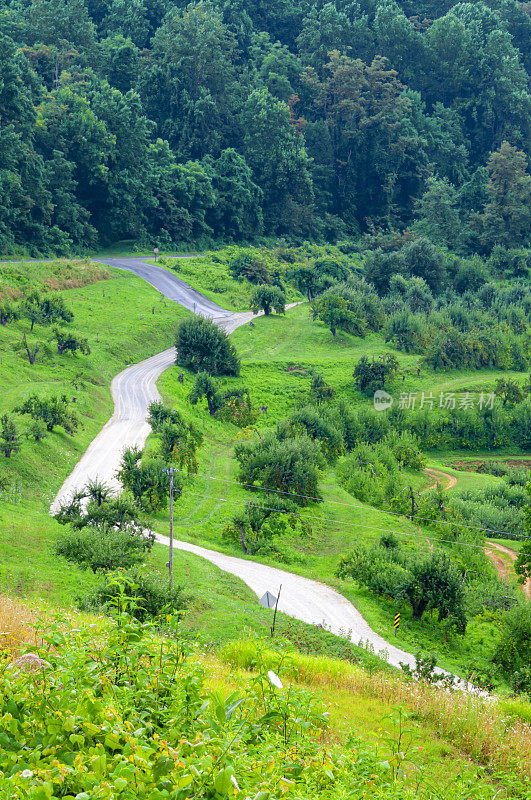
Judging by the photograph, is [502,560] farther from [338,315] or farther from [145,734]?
[338,315]

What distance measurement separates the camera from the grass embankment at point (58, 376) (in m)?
20.5

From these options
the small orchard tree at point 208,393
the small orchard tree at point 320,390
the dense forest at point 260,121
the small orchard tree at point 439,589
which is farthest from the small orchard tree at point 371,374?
the dense forest at point 260,121

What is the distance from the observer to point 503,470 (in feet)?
160

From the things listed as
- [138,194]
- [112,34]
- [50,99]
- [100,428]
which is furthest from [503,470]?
[112,34]

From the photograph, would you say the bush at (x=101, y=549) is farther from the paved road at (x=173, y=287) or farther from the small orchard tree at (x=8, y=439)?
the paved road at (x=173, y=287)

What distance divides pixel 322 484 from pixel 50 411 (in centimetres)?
1615

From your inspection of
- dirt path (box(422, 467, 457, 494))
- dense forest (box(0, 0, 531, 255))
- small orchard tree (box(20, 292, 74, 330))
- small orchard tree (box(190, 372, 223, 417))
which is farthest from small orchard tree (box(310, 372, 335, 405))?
dense forest (box(0, 0, 531, 255))

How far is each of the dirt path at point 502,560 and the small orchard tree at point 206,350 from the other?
25756 millimetres

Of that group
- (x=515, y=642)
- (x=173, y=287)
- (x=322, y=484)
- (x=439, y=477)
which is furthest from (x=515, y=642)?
(x=173, y=287)

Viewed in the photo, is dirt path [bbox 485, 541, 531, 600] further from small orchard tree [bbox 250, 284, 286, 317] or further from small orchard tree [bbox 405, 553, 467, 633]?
small orchard tree [bbox 250, 284, 286, 317]

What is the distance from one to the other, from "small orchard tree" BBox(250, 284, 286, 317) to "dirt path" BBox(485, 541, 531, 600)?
40348 mm

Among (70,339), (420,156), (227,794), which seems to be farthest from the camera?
(420,156)

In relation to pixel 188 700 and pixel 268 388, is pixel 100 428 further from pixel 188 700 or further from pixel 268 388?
pixel 188 700

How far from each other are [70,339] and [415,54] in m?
109
